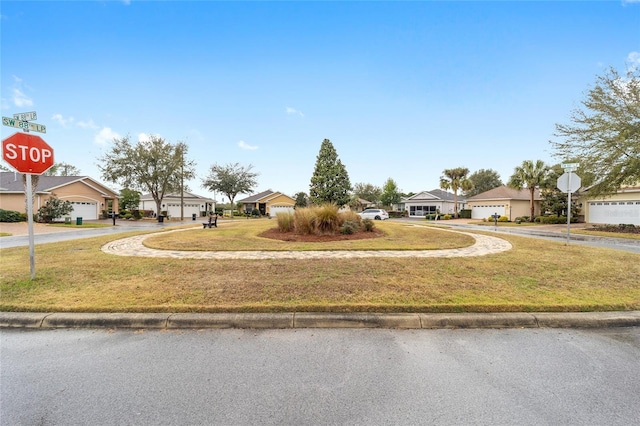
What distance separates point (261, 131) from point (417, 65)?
44.3 ft

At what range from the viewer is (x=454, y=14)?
11.0 meters

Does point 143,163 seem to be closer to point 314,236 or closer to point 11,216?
point 11,216

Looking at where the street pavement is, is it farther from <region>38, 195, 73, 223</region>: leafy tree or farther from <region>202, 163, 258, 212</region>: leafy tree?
<region>202, 163, 258, 212</region>: leafy tree

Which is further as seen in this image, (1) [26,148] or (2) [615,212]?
(2) [615,212]

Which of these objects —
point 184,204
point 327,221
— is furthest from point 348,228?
point 184,204

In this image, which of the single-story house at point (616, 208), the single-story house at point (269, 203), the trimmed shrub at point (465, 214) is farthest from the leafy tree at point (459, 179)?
the single-story house at point (269, 203)

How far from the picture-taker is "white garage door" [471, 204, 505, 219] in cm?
3384

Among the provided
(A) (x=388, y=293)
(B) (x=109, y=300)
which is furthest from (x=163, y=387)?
(A) (x=388, y=293)

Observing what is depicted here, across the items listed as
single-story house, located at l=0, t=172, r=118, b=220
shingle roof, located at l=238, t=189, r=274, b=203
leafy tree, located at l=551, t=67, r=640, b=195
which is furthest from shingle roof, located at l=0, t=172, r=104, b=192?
leafy tree, located at l=551, t=67, r=640, b=195

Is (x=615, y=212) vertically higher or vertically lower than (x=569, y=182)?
lower

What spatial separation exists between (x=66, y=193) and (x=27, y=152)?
100ft

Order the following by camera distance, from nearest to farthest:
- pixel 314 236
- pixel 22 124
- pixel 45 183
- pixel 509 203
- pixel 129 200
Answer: pixel 22 124 → pixel 314 236 → pixel 45 183 → pixel 509 203 → pixel 129 200

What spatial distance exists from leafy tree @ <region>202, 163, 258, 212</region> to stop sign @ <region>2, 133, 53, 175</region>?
136ft

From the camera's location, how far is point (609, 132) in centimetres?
1697
